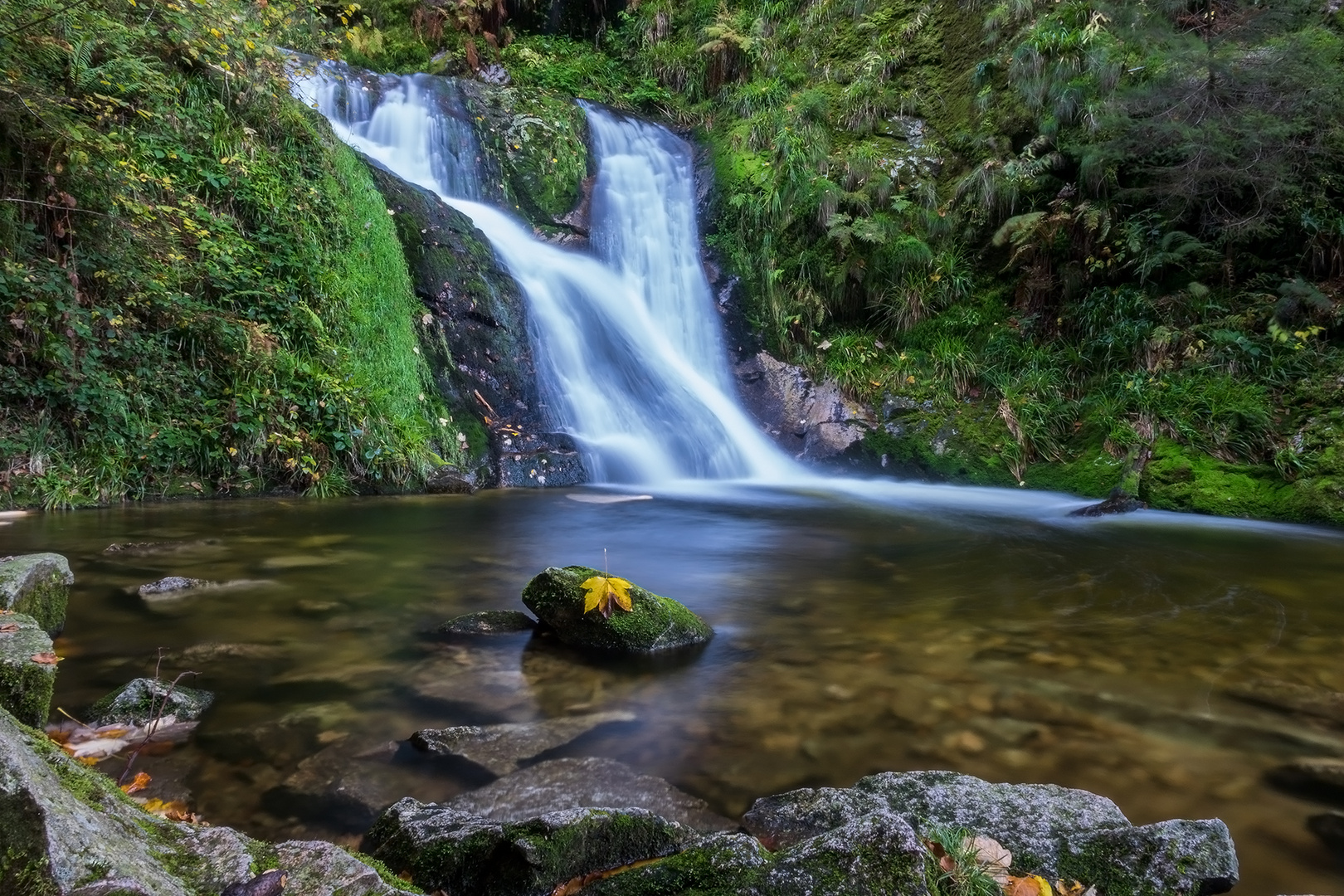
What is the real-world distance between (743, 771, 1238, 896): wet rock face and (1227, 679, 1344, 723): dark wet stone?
1490 mm

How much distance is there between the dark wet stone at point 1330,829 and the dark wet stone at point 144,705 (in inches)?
134

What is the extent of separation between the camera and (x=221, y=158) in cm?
765

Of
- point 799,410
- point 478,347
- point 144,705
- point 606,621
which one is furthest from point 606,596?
point 799,410

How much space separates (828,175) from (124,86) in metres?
8.93

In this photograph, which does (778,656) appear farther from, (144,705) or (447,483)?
(447,483)

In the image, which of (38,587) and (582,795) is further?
(38,587)

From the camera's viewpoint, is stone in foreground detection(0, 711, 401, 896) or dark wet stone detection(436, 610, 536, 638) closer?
stone in foreground detection(0, 711, 401, 896)

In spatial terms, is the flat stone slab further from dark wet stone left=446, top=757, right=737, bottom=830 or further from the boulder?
the boulder

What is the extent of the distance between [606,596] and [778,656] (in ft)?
2.72

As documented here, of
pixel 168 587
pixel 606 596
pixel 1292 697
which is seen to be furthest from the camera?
pixel 168 587

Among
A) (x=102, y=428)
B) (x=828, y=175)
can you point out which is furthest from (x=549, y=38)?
(x=102, y=428)

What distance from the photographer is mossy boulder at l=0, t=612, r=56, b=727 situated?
1956 mm

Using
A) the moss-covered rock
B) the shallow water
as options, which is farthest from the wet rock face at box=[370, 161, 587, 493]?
the shallow water

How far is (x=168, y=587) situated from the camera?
155 inches
